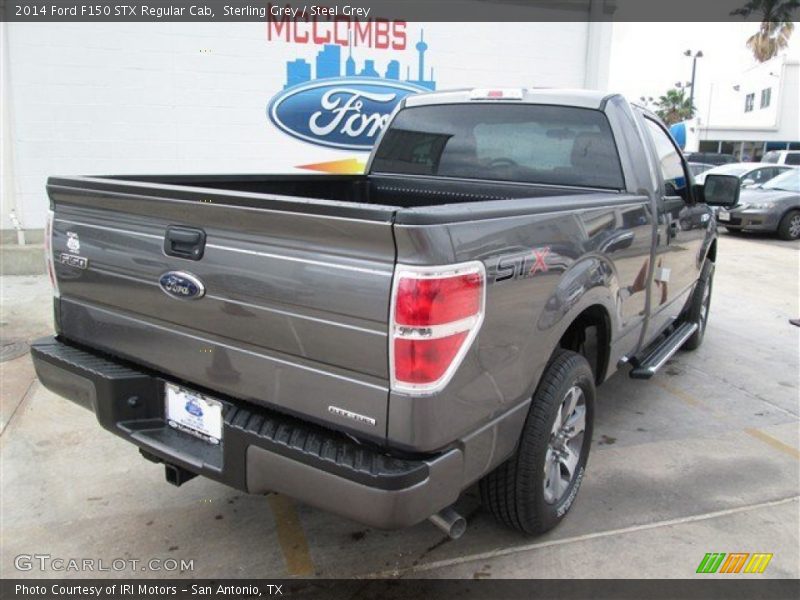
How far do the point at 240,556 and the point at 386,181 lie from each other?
2598 millimetres

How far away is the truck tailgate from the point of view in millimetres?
1998

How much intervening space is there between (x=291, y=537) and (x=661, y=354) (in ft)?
9.04

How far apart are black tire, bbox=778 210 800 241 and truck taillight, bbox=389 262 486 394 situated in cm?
1443

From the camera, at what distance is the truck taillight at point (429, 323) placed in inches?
75.2

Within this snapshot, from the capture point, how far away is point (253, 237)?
2197 mm

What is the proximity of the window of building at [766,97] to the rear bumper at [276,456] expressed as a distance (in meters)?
45.8

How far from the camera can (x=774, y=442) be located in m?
4.17

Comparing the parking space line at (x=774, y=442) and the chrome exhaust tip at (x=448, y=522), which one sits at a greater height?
the chrome exhaust tip at (x=448, y=522)

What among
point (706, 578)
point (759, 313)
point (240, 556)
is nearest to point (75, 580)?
point (240, 556)

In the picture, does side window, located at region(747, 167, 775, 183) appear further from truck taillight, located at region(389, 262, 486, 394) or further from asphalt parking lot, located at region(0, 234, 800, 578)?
truck taillight, located at region(389, 262, 486, 394)

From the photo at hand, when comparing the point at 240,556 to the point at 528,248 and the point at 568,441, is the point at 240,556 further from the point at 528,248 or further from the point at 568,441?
the point at 528,248

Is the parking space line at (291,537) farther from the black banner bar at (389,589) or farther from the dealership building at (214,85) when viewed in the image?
the dealership building at (214,85)

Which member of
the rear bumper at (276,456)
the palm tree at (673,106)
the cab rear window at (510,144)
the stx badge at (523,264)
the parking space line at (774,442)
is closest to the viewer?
the rear bumper at (276,456)

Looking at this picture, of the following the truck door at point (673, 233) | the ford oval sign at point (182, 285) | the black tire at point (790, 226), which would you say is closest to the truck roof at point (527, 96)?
the truck door at point (673, 233)
